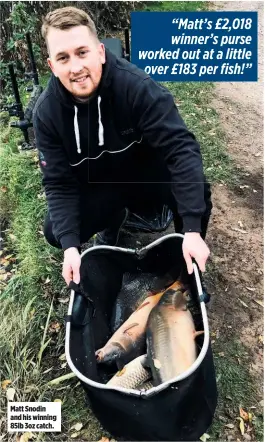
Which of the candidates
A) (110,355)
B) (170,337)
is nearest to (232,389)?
(170,337)

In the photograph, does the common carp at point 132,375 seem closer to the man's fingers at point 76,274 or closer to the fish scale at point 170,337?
the fish scale at point 170,337

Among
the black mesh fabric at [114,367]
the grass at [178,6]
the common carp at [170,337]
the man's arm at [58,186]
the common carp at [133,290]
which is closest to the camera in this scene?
the black mesh fabric at [114,367]

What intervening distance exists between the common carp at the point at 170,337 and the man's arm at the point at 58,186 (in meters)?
0.43

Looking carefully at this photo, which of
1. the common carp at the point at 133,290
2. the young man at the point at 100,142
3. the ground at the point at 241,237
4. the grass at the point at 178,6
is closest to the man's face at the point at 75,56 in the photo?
the young man at the point at 100,142

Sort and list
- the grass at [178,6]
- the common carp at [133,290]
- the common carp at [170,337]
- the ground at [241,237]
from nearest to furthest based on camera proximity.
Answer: the common carp at [170,337]
the common carp at [133,290]
the ground at [241,237]
the grass at [178,6]

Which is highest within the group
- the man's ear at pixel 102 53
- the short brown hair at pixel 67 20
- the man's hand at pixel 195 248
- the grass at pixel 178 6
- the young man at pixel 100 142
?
the short brown hair at pixel 67 20

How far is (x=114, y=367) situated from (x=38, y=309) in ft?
2.07

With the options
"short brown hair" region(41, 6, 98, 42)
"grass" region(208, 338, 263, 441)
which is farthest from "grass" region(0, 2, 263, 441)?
"short brown hair" region(41, 6, 98, 42)

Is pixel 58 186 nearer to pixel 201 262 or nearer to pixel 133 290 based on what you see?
pixel 133 290

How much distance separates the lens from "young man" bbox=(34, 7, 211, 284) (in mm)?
1740

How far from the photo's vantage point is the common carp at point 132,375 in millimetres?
1698

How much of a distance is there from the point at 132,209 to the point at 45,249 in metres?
0.59

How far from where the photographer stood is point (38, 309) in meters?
2.35

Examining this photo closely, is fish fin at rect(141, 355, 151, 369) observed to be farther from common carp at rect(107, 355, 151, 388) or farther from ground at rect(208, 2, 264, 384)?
ground at rect(208, 2, 264, 384)
